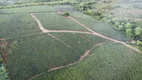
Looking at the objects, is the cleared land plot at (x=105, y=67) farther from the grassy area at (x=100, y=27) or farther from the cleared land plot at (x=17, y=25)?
the cleared land plot at (x=17, y=25)

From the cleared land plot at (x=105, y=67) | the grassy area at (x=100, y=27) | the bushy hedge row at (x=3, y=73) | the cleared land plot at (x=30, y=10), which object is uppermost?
the cleared land plot at (x=30, y=10)

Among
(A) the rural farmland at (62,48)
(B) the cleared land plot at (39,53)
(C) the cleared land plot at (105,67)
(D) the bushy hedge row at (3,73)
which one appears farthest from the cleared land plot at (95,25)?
(D) the bushy hedge row at (3,73)

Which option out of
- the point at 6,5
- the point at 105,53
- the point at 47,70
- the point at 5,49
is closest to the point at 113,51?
the point at 105,53

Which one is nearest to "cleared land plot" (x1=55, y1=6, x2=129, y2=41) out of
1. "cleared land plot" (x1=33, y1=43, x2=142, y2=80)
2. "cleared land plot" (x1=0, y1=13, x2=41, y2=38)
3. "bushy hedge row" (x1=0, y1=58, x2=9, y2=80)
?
"cleared land plot" (x1=33, y1=43, x2=142, y2=80)

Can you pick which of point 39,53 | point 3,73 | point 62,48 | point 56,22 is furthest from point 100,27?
point 3,73

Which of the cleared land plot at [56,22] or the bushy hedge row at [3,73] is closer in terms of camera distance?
the bushy hedge row at [3,73]

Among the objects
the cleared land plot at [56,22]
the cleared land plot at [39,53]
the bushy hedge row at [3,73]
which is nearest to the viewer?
the bushy hedge row at [3,73]

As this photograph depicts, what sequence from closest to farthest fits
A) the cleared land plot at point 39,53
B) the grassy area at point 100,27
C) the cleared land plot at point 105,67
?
1. the cleared land plot at point 105,67
2. the cleared land plot at point 39,53
3. the grassy area at point 100,27

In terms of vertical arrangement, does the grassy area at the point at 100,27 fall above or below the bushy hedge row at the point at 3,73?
above
